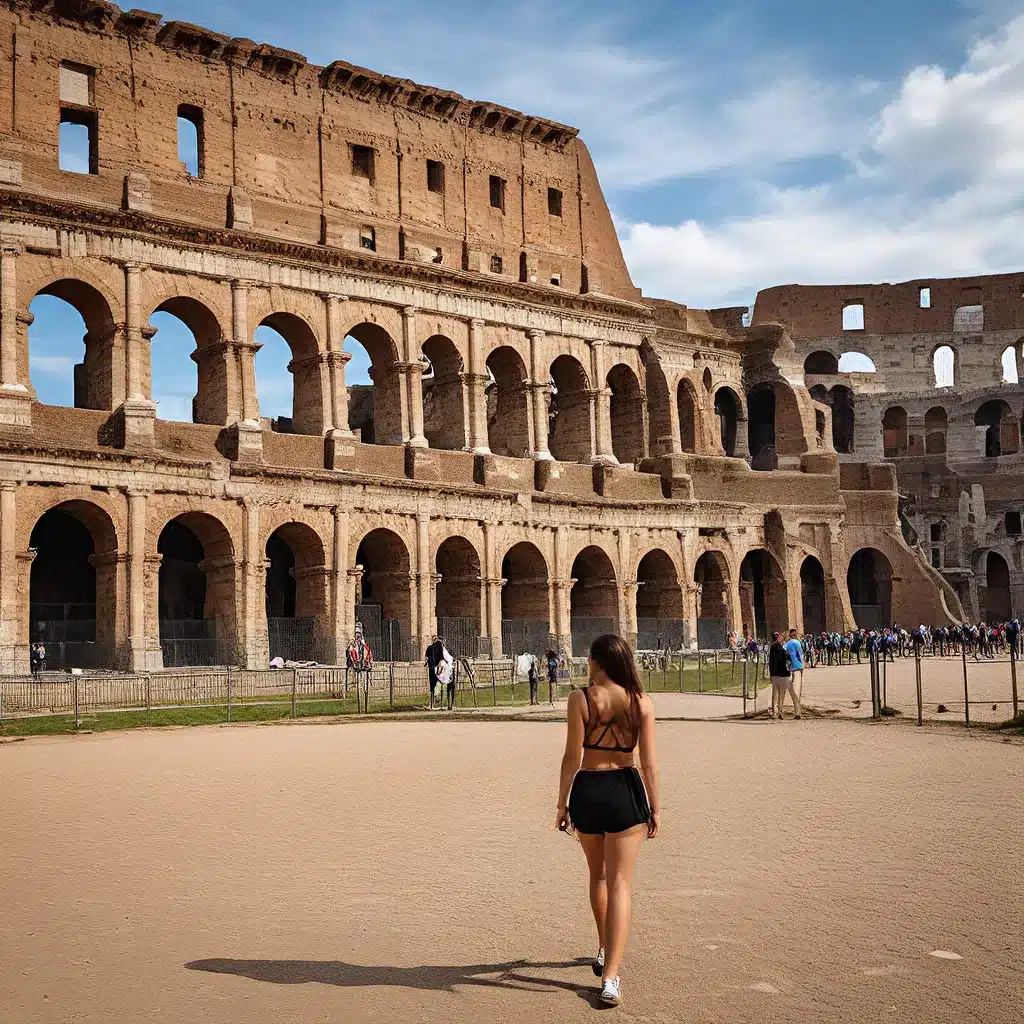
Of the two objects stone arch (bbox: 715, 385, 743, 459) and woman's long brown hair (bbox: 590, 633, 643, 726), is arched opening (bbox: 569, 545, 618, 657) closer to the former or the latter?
stone arch (bbox: 715, 385, 743, 459)

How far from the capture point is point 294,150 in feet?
120

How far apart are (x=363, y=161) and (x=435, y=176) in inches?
102

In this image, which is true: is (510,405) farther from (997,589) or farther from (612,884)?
(612,884)

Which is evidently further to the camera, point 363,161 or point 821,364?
point 821,364

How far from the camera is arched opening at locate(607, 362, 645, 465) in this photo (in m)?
43.6

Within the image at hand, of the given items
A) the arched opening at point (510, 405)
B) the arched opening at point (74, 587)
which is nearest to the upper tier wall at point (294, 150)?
the arched opening at point (510, 405)

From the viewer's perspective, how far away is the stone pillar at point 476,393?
38.2m

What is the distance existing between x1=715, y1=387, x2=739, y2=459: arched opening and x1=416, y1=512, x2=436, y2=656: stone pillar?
1909cm

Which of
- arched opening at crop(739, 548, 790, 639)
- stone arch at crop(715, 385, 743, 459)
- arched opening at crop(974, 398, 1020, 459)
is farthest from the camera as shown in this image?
arched opening at crop(974, 398, 1020, 459)

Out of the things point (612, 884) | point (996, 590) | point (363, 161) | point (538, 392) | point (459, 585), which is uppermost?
point (363, 161)

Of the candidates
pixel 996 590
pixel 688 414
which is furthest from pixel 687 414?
pixel 996 590

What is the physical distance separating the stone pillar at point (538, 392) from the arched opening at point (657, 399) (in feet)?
15.9

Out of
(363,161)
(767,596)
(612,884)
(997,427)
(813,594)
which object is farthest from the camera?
(997,427)

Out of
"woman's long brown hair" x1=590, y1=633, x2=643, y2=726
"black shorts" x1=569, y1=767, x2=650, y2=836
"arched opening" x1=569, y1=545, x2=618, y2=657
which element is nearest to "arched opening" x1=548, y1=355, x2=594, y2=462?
"arched opening" x1=569, y1=545, x2=618, y2=657
